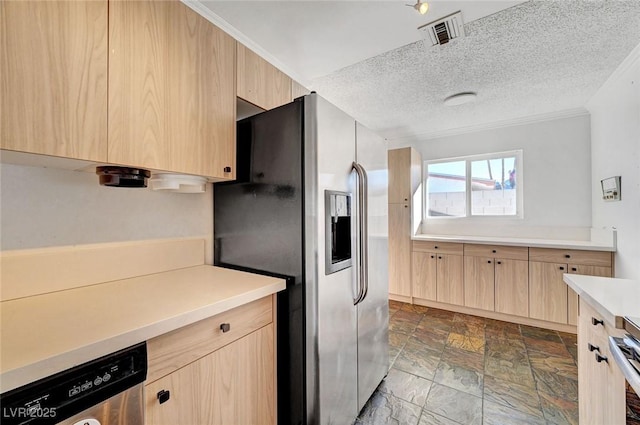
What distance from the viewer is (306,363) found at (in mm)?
1214

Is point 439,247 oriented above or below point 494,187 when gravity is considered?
below

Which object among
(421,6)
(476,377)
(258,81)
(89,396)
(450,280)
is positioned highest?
(421,6)

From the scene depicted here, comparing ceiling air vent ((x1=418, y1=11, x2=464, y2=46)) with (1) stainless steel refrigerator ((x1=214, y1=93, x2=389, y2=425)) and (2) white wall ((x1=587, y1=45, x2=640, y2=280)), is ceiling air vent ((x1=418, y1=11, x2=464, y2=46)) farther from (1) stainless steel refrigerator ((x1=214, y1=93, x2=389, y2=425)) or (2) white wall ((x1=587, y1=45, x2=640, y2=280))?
(2) white wall ((x1=587, y1=45, x2=640, y2=280))

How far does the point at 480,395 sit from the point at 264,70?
102 inches

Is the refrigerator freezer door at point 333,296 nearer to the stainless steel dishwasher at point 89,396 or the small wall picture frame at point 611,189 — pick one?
the stainless steel dishwasher at point 89,396

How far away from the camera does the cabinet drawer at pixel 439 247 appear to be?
10.6 feet

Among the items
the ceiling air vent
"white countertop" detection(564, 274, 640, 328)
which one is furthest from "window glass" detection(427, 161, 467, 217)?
"white countertop" detection(564, 274, 640, 328)

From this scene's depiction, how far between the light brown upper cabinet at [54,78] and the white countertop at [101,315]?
1.73ft

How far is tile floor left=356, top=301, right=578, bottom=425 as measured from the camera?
1.62m

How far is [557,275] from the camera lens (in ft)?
8.80

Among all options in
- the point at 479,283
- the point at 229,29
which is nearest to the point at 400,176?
the point at 479,283

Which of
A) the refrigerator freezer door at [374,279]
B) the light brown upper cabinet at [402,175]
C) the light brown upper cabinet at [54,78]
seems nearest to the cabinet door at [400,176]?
the light brown upper cabinet at [402,175]

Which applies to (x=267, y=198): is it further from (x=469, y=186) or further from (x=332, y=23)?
(x=469, y=186)

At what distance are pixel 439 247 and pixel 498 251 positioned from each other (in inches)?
24.6
